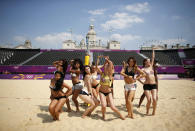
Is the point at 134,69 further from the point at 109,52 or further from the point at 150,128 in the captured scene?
the point at 109,52

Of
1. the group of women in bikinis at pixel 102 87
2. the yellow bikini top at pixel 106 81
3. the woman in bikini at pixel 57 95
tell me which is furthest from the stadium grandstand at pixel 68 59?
the woman in bikini at pixel 57 95

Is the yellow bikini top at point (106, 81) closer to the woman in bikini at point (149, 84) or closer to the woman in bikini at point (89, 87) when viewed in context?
the woman in bikini at point (89, 87)

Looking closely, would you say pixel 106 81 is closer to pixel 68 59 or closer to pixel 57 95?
pixel 57 95

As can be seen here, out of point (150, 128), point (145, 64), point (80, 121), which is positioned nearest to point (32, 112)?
point (80, 121)

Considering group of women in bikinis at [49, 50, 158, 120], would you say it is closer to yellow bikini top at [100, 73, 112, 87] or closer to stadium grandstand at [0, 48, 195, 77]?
yellow bikini top at [100, 73, 112, 87]

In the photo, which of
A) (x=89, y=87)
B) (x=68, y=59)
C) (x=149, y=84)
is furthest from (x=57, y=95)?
(x=68, y=59)

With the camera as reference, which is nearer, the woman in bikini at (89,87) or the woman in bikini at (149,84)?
the woman in bikini at (89,87)

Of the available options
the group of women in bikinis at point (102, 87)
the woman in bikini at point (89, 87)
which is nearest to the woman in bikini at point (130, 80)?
the group of women in bikinis at point (102, 87)

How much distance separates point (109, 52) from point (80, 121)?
93.3 ft

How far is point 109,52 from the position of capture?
31.6 m

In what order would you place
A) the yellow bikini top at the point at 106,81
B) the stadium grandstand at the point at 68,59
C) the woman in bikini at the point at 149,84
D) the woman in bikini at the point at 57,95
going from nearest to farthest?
1. the woman in bikini at the point at 57,95
2. the yellow bikini top at the point at 106,81
3. the woman in bikini at the point at 149,84
4. the stadium grandstand at the point at 68,59

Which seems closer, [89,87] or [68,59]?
[89,87]

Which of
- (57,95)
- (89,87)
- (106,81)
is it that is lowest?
(57,95)

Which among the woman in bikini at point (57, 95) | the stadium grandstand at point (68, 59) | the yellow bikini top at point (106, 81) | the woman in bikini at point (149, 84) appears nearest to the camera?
the woman in bikini at point (57, 95)
